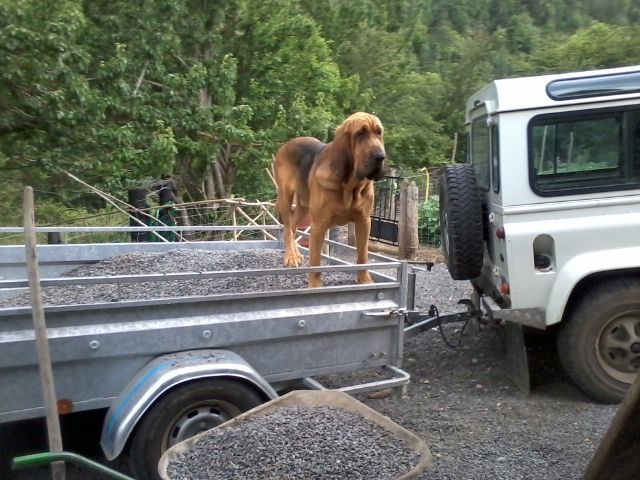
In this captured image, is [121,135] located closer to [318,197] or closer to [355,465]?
[318,197]

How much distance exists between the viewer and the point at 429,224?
1244 centimetres

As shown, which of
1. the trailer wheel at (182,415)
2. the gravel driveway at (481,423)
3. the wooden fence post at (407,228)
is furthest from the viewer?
the wooden fence post at (407,228)

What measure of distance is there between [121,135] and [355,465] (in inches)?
316

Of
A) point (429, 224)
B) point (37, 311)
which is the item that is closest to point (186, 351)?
point (37, 311)

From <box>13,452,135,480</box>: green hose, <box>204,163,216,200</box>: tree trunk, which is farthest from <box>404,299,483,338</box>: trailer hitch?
<box>204,163,216,200</box>: tree trunk

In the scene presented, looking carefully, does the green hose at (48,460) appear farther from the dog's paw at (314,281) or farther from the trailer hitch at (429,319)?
the trailer hitch at (429,319)

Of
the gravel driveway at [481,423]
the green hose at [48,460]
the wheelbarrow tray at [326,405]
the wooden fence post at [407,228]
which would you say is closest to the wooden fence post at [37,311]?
the green hose at [48,460]

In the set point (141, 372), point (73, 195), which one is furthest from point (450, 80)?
point (141, 372)

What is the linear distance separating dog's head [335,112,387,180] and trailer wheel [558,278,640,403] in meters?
1.62

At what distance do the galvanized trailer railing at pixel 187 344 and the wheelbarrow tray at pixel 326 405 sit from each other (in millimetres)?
254

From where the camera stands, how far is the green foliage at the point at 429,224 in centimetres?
1236

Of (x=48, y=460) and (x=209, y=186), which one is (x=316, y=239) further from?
(x=209, y=186)

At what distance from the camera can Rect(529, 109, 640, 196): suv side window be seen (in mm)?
4328

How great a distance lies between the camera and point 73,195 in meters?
12.7
